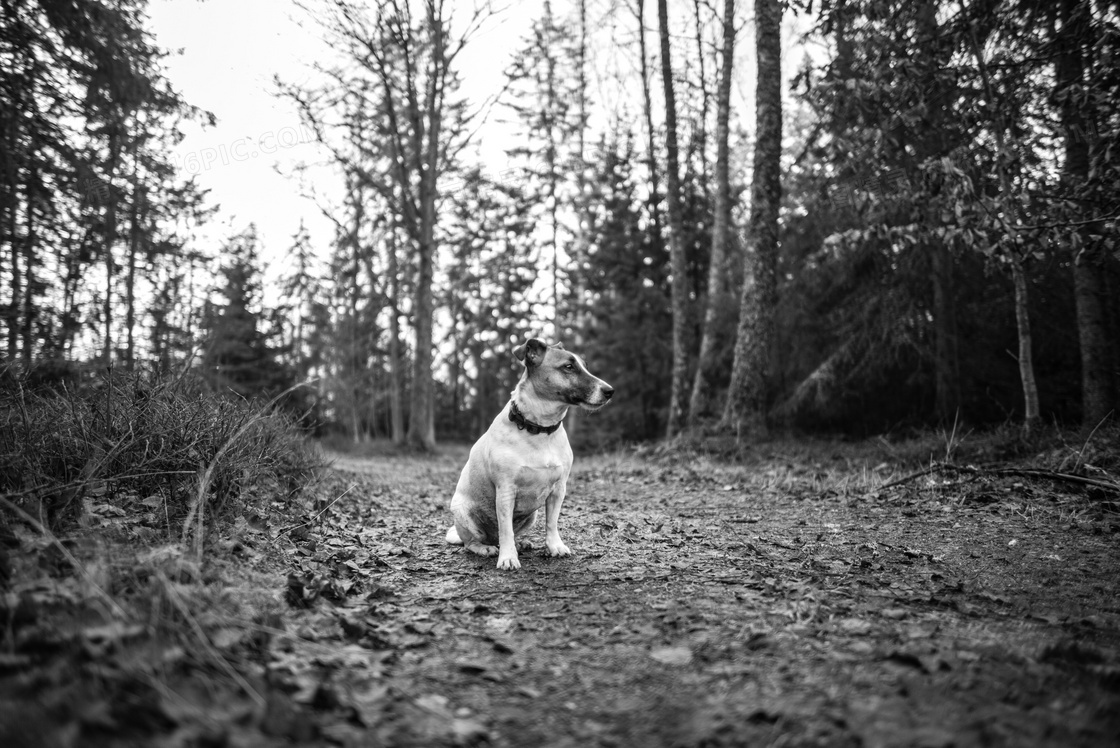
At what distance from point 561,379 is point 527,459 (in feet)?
2.28

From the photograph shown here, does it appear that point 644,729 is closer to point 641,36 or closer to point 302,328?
point 641,36

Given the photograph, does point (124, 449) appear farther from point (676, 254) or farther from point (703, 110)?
point (703, 110)

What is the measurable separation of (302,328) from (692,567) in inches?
1501

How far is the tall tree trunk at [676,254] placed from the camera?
46.7ft

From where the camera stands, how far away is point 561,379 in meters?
4.57

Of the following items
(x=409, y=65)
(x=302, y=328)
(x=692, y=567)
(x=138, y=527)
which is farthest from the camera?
(x=302, y=328)

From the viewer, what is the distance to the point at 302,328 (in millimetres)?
37594

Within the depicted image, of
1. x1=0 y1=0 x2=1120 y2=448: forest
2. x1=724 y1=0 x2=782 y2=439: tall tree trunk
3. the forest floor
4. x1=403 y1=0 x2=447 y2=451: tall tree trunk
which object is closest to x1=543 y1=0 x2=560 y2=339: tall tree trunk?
x1=0 y1=0 x2=1120 y2=448: forest

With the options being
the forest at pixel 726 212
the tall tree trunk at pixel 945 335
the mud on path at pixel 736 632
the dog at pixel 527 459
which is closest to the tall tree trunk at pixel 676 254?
the forest at pixel 726 212

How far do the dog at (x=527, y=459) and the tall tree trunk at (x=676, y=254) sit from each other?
9810 millimetres

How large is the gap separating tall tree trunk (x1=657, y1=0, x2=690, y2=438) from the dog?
981 centimetres

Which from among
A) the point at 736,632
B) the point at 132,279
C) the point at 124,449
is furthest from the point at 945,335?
the point at 132,279

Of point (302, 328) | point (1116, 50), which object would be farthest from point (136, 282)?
point (302, 328)

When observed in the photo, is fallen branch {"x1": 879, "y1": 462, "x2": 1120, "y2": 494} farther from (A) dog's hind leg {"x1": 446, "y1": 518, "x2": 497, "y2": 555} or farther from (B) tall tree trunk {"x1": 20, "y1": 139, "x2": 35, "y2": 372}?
(B) tall tree trunk {"x1": 20, "y1": 139, "x2": 35, "y2": 372}
